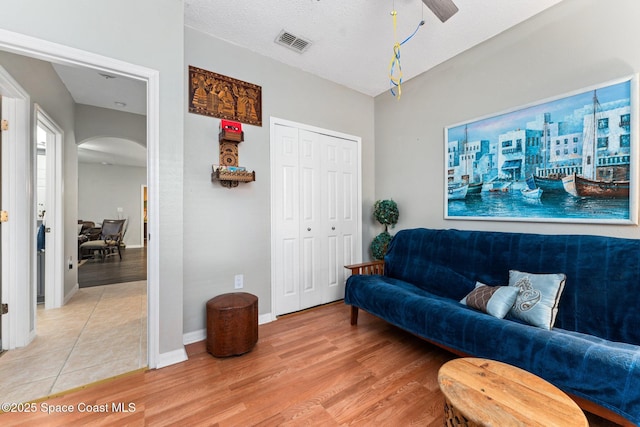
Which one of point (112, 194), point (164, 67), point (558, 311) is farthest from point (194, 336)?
point (112, 194)

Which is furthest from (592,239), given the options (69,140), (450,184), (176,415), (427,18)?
(69,140)

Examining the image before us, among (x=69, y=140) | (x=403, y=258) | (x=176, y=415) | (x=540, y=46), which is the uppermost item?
(x=540, y=46)

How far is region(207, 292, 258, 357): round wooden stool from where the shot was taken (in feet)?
6.60

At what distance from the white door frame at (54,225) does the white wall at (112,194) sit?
19.2 feet

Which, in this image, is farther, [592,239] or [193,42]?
[193,42]

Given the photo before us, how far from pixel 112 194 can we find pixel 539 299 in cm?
1006

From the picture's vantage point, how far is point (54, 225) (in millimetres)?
3002

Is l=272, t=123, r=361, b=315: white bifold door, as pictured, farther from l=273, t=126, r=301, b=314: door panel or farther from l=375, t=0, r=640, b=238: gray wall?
l=375, t=0, r=640, b=238: gray wall

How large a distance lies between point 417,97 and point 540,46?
3.84 ft

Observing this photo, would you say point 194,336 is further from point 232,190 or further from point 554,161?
point 554,161

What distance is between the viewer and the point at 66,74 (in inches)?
115

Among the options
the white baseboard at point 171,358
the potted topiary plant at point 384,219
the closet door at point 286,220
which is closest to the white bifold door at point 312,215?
the closet door at point 286,220

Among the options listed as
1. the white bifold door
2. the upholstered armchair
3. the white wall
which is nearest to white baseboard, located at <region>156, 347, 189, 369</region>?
the white bifold door

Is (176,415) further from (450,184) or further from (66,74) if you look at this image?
(66,74)
